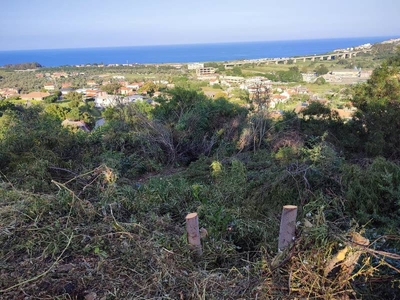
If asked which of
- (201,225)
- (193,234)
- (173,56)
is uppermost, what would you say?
(173,56)

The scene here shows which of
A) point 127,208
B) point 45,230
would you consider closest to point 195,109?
point 127,208

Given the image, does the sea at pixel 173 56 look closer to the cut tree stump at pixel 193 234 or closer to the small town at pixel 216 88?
the small town at pixel 216 88

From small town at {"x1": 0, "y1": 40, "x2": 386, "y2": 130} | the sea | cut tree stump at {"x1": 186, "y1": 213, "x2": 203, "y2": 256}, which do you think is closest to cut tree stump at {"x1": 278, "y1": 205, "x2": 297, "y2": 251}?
cut tree stump at {"x1": 186, "y1": 213, "x2": 203, "y2": 256}

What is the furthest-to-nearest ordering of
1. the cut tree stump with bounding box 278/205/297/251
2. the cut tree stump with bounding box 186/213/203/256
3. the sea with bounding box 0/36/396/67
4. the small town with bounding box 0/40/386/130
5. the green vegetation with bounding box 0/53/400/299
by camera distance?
the sea with bounding box 0/36/396/67, the small town with bounding box 0/40/386/130, the cut tree stump with bounding box 186/213/203/256, the cut tree stump with bounding box 278/205/297/251, the green vegetation with bounding box 0/53/400/299

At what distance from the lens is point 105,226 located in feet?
6.71

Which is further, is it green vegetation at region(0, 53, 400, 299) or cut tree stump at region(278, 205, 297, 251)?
cut tree stump at region(278, 205, 297, 251)

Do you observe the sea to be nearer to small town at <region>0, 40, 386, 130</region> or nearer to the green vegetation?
small town at <region>0, 40, 386, 130</region>

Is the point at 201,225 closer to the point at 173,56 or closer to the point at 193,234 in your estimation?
the point at 193,234

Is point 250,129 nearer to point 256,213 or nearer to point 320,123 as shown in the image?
point 320,123

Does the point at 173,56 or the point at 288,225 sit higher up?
the point at 173,56

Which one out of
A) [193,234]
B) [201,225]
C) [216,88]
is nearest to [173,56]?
[216,88]

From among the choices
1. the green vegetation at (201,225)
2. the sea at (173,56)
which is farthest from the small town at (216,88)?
the sea at (173,56)

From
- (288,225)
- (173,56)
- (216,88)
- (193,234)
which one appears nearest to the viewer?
(288,225)

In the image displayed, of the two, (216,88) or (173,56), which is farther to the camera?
(173,56)
